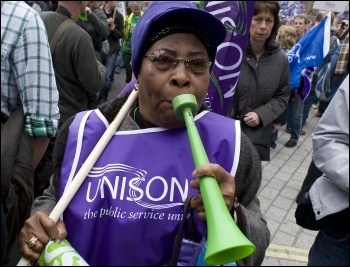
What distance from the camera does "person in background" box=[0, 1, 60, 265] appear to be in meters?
1.35

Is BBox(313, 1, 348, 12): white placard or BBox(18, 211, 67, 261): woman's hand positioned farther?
BBox(313, 1, 348, 12): white placard

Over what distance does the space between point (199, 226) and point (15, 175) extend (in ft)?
2.52

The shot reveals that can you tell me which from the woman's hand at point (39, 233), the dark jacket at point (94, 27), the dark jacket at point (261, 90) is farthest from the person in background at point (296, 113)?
the woman's hand at point (39, 233)

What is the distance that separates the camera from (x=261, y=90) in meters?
2.95

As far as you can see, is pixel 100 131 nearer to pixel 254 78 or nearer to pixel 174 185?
pixel 174 185

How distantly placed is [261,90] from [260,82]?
6 centimetres

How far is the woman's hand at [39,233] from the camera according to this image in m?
1.02

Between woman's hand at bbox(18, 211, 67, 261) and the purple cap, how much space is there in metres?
0.59

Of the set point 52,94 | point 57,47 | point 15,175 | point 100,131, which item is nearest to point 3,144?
point 15,175

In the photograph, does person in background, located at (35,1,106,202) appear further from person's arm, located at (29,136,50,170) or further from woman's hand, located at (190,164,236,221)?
woman's hand, located at (190,164,236,221)

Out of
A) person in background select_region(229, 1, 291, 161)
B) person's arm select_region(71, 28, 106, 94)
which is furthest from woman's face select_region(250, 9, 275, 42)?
person's arm select_region(71, 28, 106, 94)

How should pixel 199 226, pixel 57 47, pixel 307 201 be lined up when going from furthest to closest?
1. pixel 57 47
2. pixel 307 201
3. pixel 199 226

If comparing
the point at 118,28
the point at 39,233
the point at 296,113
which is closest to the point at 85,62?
the point at 39,233

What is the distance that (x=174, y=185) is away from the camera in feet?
3.81
